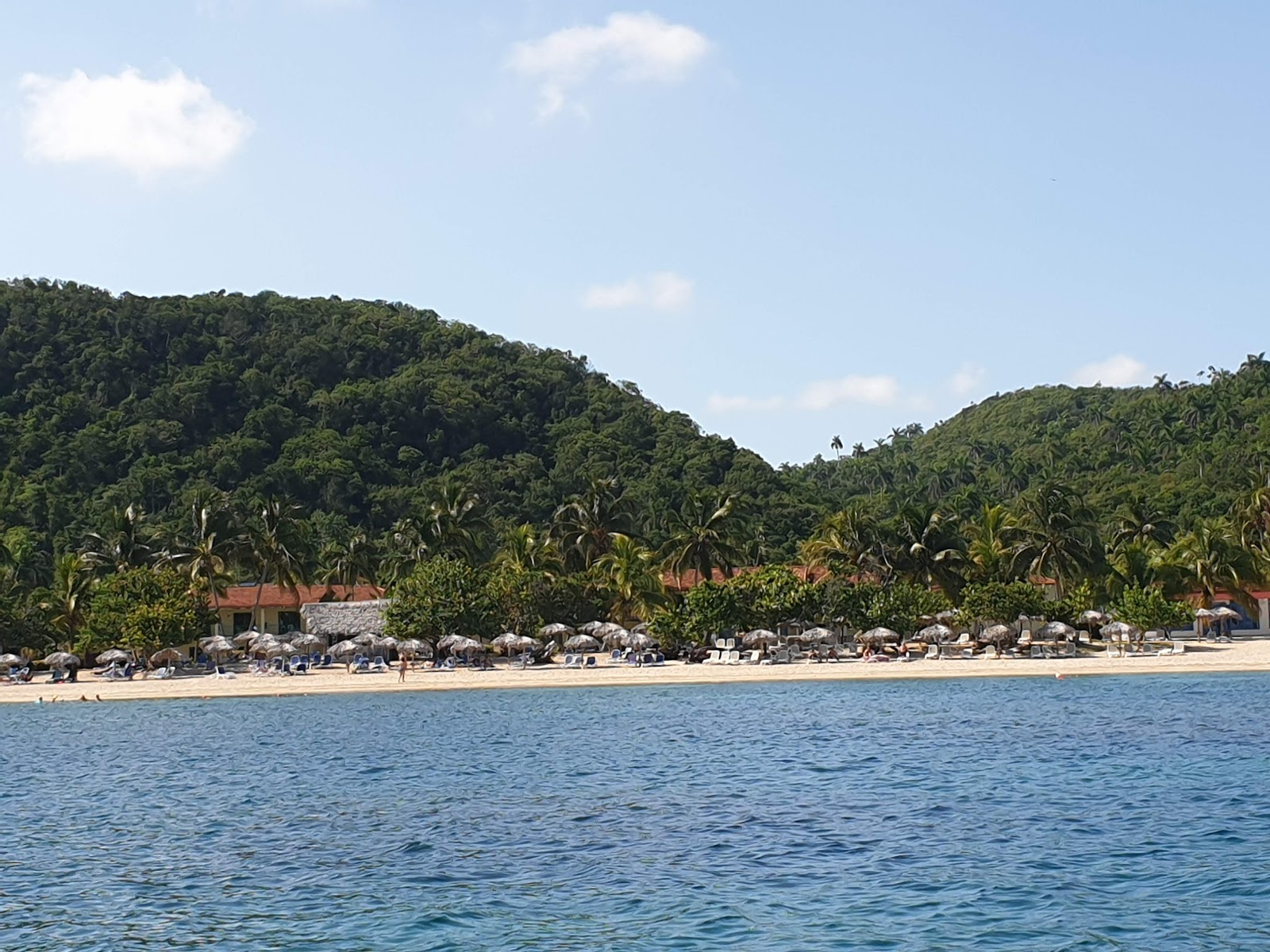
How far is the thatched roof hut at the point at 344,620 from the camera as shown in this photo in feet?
209

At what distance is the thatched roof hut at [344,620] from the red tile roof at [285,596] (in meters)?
9.80

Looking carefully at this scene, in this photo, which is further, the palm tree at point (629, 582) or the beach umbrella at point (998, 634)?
the palm tree at point (629, 582)

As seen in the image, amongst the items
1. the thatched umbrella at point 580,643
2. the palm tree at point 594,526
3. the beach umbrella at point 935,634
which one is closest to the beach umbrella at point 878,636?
the beach umbrella at point 935,634

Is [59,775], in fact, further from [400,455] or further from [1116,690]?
[400,455]

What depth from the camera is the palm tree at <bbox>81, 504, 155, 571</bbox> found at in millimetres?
66312

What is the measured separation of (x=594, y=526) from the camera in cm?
7231

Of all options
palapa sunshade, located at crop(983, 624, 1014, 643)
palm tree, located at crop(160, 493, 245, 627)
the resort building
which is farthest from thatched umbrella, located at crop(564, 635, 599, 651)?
the resort building

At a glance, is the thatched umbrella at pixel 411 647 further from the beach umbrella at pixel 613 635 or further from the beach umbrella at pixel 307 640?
the beach umbrella at pixel 613 635

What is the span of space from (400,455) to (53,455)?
2289 cm

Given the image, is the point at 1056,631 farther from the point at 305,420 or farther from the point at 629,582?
the point at 305,420

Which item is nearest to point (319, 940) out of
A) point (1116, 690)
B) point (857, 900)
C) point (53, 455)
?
point (857, 900)

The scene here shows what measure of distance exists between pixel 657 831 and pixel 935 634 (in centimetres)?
3693

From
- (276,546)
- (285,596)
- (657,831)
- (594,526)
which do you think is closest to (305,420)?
(285,596)

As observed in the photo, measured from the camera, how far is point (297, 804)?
25.9 m
